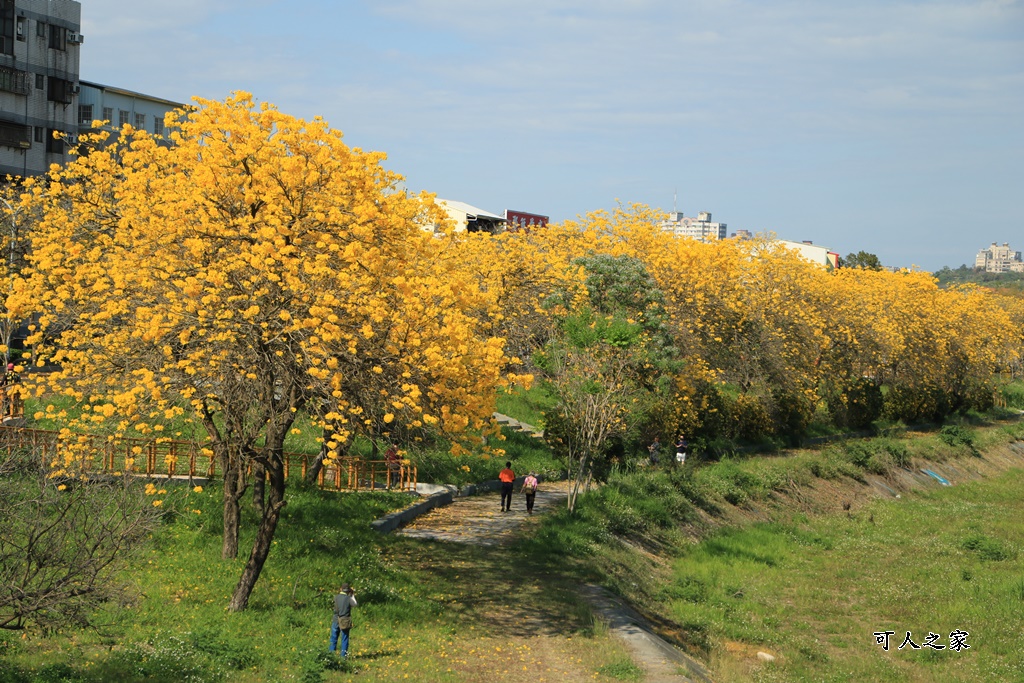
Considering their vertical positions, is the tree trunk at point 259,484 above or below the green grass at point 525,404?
below

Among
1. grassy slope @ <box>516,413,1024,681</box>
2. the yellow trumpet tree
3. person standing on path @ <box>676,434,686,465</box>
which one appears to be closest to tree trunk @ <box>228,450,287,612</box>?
the yellow trumpet tree

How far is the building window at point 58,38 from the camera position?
55.4 metres

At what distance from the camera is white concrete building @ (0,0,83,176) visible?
53156 millimetres

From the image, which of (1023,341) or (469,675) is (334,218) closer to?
(469,675)

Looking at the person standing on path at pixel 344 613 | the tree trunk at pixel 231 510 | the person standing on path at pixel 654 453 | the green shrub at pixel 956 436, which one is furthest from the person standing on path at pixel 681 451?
the person standing on path at pixel 344 613

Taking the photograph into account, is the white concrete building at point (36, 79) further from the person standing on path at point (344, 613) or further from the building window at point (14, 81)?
the person standing on path at point (344, 613)

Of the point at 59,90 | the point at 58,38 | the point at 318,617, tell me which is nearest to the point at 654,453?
the point at 318,617

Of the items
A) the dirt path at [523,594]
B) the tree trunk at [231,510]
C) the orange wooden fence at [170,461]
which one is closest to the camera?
the dirt path at [523,594]

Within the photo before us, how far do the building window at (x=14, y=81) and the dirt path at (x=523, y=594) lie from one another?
3823cm

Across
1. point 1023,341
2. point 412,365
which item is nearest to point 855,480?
point 412,365

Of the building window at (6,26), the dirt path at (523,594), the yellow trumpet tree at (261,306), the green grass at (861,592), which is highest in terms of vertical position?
the building window at (6,26)

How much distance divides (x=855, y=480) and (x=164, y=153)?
115 ft

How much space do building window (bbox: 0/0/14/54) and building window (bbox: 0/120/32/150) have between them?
12.6 feet

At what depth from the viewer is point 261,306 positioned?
17.5 metres
